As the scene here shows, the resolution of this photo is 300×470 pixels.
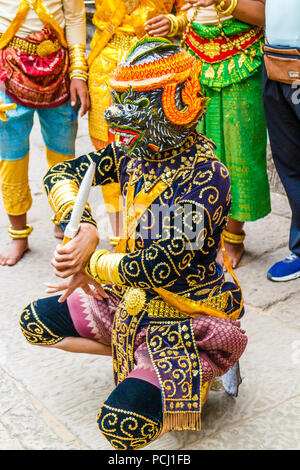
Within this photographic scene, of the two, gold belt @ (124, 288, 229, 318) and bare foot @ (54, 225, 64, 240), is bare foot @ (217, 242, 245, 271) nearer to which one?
bare foot @ (54, 225, 64, 240)

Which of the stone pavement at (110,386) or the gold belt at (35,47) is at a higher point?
the gold belt at (35,47)

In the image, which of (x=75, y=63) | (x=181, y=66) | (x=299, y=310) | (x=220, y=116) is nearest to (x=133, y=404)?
(x=181, y=66)

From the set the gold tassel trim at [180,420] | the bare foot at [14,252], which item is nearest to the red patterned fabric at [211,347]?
the gold tassel trim at [180,420]

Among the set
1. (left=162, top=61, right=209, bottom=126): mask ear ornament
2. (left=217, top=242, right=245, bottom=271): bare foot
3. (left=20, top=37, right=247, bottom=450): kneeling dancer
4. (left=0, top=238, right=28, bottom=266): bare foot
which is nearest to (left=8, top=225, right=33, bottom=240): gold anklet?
(left=0, top=238, right=28, bottom=266): bare foot

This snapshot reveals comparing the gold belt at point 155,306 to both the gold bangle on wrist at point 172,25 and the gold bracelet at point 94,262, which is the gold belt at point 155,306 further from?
the gold bangle on wrist at point 172,25

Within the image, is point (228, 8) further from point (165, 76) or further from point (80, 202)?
point (80, 202)

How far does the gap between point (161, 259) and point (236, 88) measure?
1.55m

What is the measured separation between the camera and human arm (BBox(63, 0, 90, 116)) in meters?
3.66

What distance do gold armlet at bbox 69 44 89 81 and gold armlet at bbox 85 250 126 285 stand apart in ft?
5.66

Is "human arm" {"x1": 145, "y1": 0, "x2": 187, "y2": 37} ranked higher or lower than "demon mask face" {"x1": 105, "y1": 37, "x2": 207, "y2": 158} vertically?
lower

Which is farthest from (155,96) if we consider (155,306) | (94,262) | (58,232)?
(58,232)

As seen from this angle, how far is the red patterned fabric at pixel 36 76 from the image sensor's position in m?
3.53

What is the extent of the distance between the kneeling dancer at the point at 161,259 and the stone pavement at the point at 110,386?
26cm

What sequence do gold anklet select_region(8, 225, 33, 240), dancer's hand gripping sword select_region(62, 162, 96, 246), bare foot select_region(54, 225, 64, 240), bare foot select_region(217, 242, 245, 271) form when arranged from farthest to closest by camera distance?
bare foot select_region(54, 225, 64, 240) → gold anklet select_region(8, 225, 33, 240) → bare foot select_region(217, 242, 245, 271) → dancer's hand gripping sword select_region(62, 162, 96, 246)
